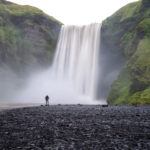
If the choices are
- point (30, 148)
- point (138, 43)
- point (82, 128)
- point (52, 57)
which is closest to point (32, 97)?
point (52, 57)

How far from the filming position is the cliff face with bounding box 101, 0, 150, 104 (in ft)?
284

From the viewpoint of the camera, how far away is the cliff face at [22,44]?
124 meters

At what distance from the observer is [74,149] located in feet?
79.9

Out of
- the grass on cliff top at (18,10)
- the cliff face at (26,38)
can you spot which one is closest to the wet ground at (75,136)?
the cliff face at (26,38)

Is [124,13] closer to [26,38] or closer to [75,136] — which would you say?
[26,38]

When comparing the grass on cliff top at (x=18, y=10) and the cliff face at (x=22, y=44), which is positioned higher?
the grass on cliff top at (x=18, y=10)

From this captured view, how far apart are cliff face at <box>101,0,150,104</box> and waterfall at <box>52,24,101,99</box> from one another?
A: 4.11 metres

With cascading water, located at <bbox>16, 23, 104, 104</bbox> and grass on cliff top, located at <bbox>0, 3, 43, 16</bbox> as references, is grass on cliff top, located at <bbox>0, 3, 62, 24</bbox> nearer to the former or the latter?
grass on cliff top, located at <bbox>0, 3, 43, 16</bbox>

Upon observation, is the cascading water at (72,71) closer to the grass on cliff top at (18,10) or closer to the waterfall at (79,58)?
the waterfall at (79,58)

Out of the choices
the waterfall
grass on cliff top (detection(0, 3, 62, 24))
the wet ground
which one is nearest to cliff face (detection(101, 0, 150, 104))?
the waterfall

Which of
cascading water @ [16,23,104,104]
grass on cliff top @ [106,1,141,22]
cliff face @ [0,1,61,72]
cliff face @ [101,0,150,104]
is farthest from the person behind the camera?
cliff face @ [0,1,61,72]

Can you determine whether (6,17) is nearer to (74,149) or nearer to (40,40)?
(40,40)

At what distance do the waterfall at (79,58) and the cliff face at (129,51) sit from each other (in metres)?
4.11

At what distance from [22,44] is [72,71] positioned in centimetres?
2392
